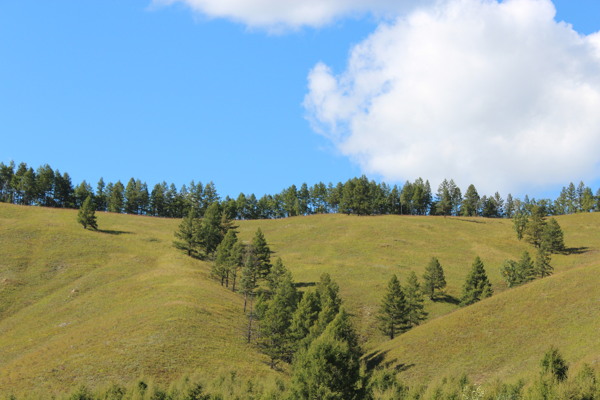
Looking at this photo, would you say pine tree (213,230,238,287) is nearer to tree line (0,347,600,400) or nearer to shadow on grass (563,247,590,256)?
tree line (0,347,600,400)

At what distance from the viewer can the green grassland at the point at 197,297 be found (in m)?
51.5

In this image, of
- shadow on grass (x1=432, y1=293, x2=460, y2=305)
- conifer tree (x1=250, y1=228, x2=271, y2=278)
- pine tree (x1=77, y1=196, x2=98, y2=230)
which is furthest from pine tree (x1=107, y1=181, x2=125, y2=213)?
shadow on grass (x1=432, y1=293, x2=460, y2=305)

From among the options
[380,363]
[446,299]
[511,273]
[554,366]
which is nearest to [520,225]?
[511,273]

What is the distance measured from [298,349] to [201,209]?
123 meters

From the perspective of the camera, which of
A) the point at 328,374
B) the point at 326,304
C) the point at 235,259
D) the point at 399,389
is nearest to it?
the point at 328,374

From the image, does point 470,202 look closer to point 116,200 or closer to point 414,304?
point 414,304

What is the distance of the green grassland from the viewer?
169 feet

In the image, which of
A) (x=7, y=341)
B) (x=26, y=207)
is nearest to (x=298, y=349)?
(x=7, y=341)

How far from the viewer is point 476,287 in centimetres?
8231

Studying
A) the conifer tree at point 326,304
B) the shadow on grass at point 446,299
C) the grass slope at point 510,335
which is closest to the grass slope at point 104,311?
the conifer tree at point 326,304

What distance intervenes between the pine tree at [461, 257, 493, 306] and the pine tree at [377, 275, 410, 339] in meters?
13.3

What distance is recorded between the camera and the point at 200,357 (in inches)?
2156

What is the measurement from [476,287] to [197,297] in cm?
4866

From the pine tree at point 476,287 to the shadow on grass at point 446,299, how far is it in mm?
7258
